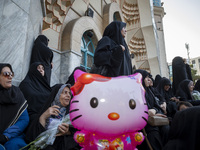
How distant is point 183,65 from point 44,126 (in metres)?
4.31

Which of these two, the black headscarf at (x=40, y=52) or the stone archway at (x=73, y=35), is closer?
the black headscarf at (x=40, y=52)

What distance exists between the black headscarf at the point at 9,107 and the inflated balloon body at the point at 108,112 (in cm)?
100

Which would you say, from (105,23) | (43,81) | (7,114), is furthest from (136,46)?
(7,114)

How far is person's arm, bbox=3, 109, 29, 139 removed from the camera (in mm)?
1576

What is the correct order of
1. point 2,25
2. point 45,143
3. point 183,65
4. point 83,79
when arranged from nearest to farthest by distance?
point 83,79
point 45,143
point 2,25
point 183,65

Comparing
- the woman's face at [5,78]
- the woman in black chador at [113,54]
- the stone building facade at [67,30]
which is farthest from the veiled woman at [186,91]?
the woman's face at [5,78]

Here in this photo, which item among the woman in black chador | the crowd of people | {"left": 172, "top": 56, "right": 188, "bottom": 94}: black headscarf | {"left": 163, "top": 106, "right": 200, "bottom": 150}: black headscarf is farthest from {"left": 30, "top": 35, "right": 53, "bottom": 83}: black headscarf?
{"left": 172, "top": 56, "right": 188, "bottom": 94}: black headscarf

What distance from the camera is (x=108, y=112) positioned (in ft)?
3.28

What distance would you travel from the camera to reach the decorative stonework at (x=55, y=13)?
457 centimetres

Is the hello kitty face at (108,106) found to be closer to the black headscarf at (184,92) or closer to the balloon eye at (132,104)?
the balloon eye at (132,104)

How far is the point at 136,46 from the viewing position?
11570mm

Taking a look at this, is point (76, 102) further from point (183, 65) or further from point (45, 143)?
point (183, 65)

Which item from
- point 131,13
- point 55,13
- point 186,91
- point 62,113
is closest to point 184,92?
point 186,91

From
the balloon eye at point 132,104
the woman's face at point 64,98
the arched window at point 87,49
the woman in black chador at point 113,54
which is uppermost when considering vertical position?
the arched window at point 87,49
